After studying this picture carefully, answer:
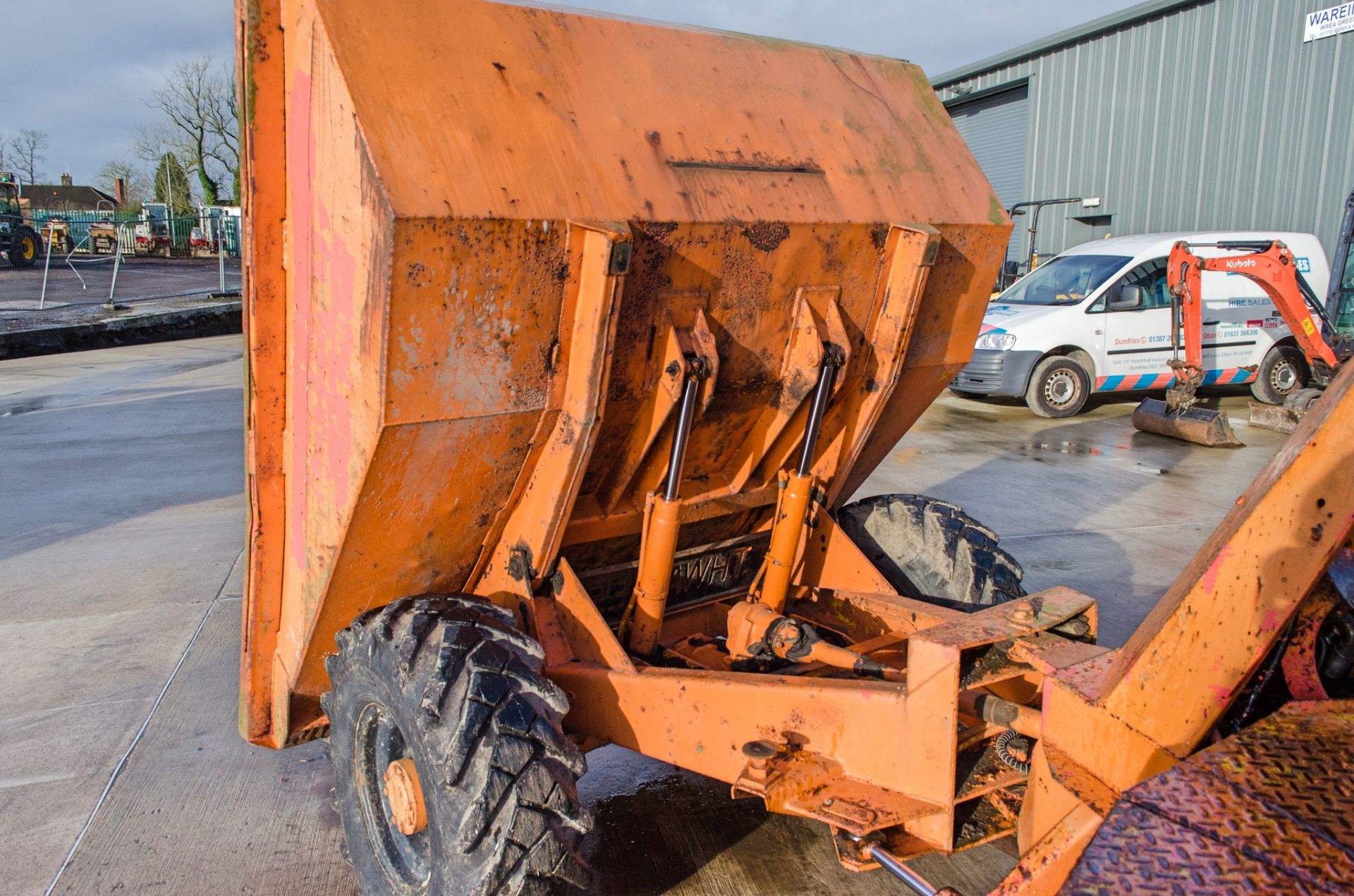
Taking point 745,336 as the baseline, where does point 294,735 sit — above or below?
below

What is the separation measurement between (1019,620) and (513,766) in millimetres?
1237

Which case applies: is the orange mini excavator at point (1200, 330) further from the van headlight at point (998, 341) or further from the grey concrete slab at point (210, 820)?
the grey concrete slab at point (210, 820)

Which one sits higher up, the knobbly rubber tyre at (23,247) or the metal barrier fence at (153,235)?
the metal barrier fence at (153,235)

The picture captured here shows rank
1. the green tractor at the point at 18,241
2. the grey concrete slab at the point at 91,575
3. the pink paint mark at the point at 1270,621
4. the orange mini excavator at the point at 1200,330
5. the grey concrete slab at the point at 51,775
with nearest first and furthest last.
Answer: the pink paint mark at the point at 1270,621 → the grey concrete slab at the point at 51,775 → the grey concrete slab at the point at 91,575 → the orange mini excavator at the point at 1200,330 → the green tractor at the point at 18,241

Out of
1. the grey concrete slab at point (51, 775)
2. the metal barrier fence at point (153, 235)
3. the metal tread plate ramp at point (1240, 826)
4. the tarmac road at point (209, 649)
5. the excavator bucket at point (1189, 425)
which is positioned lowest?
the grey concrete slab at point (51, 775)

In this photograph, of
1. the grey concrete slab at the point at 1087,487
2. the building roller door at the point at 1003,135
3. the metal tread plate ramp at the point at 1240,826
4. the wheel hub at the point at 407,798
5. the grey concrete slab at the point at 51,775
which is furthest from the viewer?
the building roller door at the point at 1003,135

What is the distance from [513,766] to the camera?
225 cm

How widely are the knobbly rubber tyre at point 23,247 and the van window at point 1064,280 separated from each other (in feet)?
88.1

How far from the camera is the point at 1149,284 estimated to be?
1153cm

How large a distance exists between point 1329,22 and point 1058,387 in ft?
22.8

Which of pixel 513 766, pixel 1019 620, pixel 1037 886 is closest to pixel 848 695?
pixel 1019 620

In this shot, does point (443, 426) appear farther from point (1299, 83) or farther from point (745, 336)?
point (1299, 83)

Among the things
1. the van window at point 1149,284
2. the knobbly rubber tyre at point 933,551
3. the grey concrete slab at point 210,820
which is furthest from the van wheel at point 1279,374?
the grey concrete slab at point 210,820

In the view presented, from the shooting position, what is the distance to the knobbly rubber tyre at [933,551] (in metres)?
3.54
